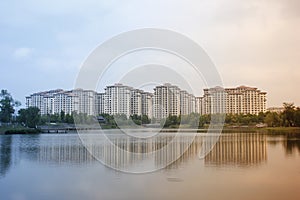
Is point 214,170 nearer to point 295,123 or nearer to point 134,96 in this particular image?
point 134,96

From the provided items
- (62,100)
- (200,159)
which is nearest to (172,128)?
(62,100)

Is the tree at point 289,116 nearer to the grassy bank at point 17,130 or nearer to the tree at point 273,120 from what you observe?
the tree at point 273,120

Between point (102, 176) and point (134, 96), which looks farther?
point (134, 96)

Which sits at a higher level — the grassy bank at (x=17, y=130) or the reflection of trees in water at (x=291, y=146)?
the grassy bank at (x=17, y=130)

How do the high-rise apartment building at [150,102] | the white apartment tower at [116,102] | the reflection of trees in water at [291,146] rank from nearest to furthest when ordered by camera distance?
the reflection of trees in water at [291,146]
the high-rise apartment building at [150,102]
the white apartment tower at [116,102]

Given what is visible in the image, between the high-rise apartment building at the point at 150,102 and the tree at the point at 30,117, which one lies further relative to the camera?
the tree at the point at 30,117

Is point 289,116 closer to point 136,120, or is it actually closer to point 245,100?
point 245,100

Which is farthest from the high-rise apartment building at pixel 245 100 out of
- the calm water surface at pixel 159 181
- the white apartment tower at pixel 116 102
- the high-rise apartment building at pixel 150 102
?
the calm water surface at pixel 159 181
